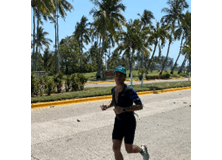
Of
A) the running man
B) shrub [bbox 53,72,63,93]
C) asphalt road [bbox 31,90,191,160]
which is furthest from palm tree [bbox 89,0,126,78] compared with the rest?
the running man

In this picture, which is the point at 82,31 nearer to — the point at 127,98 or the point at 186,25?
the point at 186,25

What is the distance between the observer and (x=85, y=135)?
564cm

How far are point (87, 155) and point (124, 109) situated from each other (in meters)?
1.72

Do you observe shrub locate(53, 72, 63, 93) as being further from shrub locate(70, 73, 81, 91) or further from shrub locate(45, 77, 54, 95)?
shrub locate(70, 73, 81, 91)

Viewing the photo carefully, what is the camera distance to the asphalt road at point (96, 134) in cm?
439

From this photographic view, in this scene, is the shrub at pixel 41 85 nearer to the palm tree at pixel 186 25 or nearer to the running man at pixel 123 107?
the running man at pixel 123 107

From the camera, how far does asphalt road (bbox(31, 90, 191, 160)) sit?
14.4 ft

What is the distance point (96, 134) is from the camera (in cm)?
573

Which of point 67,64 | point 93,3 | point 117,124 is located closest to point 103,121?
point 117,124

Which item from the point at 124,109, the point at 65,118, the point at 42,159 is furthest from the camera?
the point at 65,118

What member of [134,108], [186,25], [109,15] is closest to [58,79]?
[134,108]

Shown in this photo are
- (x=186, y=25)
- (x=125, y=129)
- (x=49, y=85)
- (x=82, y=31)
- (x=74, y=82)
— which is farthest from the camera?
(x=82, y=31)

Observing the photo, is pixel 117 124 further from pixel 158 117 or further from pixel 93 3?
pixel 93 3

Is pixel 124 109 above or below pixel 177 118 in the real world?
above
